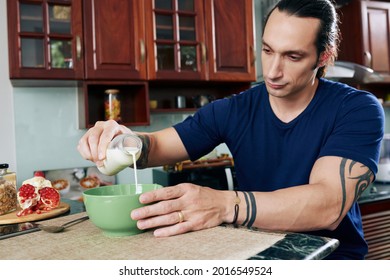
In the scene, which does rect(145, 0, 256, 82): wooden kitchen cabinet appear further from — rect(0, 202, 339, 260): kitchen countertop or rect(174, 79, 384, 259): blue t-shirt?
rect(0, 202, 339, 260): kitchen countertop

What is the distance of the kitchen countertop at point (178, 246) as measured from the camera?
0.58 metres

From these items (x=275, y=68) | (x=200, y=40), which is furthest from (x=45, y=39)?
(x=275, y=68)

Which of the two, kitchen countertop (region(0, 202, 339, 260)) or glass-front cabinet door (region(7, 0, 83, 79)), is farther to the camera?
glass-front cabinet door (region(7, 0, 83, 79))

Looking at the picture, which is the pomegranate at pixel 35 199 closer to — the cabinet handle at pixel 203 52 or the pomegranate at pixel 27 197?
the pomegranate at pixel 27 197

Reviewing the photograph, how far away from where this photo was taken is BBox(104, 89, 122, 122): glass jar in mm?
2004

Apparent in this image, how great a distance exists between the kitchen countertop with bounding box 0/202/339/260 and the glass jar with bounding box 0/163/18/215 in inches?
12.0

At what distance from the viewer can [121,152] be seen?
76 cm

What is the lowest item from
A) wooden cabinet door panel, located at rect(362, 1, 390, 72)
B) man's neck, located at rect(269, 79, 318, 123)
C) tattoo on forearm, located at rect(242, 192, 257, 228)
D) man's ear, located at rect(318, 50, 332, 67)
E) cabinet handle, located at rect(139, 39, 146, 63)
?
tattoo on forearm, located at rect(242, 192, 257, 228)

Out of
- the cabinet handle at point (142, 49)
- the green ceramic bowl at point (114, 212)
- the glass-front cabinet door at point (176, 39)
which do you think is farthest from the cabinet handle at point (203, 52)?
the green ceramic bowl at point (114, 212)

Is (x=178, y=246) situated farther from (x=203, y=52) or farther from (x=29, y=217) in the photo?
(x=203, y=52)

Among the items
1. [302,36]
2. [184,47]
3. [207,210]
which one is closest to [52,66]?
[184,47]

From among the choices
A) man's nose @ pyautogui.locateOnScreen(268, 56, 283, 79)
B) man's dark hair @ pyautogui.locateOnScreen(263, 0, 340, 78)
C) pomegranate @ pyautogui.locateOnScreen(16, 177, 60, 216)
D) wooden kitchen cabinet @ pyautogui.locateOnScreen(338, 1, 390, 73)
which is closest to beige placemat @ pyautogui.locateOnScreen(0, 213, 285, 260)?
pomegranate @ pyautogui.locateOnScreen(16, 177, 60, 216)

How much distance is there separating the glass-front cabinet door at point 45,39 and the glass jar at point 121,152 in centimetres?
113

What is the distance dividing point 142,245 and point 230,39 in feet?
5.55
